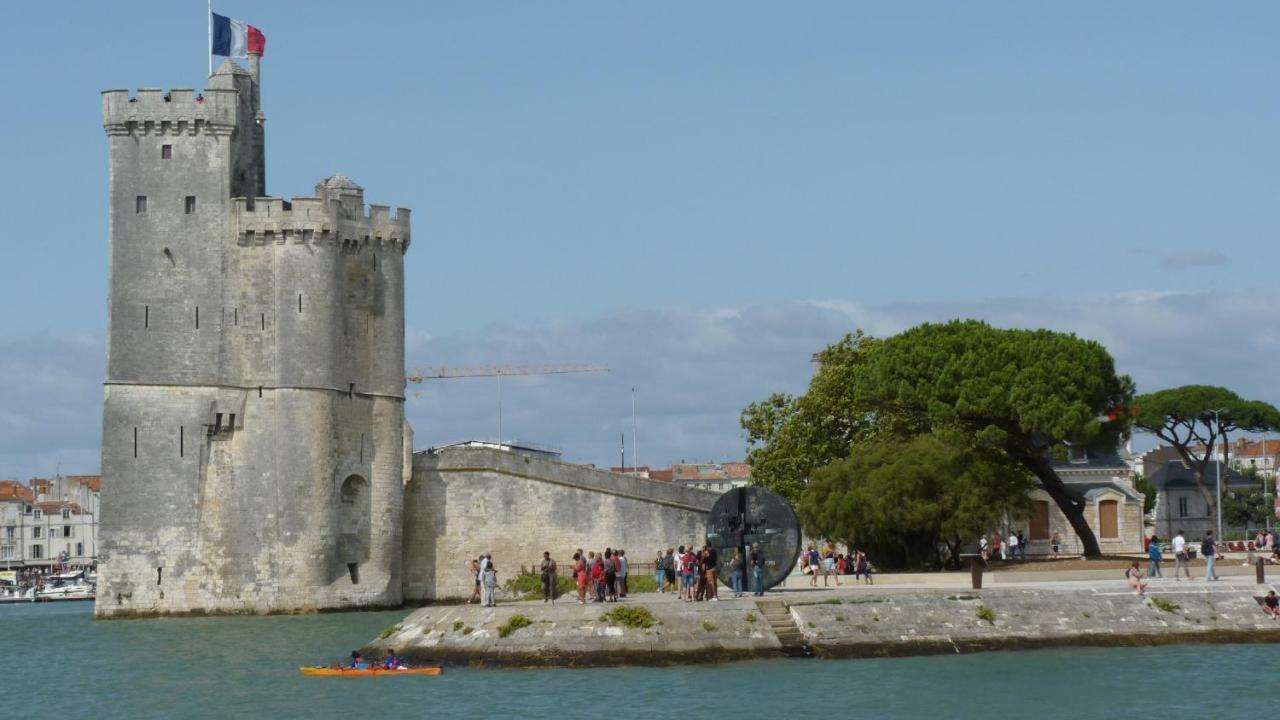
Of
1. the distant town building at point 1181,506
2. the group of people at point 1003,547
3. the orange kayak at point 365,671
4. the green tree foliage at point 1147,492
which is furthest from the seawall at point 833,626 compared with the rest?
the distant town building at point 1181,506

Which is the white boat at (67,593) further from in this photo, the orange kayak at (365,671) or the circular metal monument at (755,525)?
the circular metal monument at (755,525)

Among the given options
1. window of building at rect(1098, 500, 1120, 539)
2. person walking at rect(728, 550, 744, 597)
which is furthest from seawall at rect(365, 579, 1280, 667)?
window of building at rect(1098, 500, 1120, 539)

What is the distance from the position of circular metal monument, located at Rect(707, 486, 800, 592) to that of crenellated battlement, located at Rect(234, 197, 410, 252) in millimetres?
22568

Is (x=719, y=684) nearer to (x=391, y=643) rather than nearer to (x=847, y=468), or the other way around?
(x=391, y=643)

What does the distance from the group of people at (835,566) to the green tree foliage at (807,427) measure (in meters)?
4.08

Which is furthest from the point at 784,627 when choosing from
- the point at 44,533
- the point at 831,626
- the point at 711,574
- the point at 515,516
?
the point at 44,533

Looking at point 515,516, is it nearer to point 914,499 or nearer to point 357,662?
point 914,499

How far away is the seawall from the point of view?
3978 centimetres

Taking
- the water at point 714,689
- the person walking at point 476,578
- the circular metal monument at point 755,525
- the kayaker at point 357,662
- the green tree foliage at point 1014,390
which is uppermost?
the green tree foliage at point 1014,390

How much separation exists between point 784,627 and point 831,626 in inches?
38.2

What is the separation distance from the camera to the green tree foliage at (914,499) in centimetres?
5900

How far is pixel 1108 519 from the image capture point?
84562mm

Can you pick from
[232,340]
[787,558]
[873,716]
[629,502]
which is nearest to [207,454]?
[232,340]

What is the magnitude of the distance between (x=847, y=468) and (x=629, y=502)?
7.40 m
